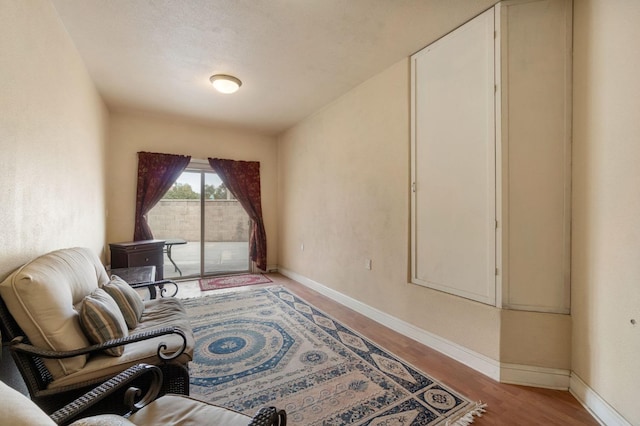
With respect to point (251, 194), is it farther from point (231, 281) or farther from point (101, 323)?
point (101, 323)

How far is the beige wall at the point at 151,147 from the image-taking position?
432 centimetres

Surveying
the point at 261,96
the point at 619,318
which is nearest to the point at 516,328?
the point at 619,318

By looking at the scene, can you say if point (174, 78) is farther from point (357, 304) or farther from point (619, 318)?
point (619, 318)

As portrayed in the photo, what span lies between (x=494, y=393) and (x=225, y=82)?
3697 millimetres

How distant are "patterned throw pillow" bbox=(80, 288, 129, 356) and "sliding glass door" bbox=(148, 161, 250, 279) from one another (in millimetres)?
3480

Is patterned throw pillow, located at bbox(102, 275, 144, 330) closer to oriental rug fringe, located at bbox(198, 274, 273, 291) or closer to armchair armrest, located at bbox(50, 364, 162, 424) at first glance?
armchair armrest, located at bbox(50, 364, 162, 424)

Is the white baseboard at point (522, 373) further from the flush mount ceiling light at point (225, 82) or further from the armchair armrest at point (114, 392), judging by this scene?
the flush mount ceiling light at point (225, 82)

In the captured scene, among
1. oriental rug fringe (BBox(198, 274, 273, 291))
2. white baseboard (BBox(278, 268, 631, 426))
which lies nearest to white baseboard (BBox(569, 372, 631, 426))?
white baseboard (BBox(278, 268, 631, 426))

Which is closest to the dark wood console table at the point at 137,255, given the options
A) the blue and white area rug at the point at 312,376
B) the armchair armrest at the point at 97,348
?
the blue and white area rug at the point at 312,376

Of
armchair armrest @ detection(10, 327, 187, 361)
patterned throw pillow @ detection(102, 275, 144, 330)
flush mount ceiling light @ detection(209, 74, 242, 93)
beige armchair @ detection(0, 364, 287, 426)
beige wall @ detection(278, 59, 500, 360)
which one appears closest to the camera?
beige armchair @ detection(0, 364, 287, 426)

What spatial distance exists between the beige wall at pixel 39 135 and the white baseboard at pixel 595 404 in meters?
3.35

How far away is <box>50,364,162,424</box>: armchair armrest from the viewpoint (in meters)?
0.96

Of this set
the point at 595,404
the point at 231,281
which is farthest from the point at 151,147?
the point at 595,404

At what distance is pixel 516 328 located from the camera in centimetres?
201
